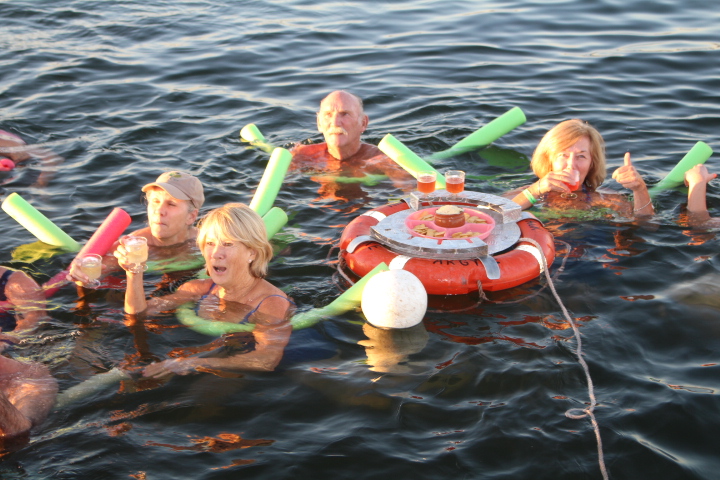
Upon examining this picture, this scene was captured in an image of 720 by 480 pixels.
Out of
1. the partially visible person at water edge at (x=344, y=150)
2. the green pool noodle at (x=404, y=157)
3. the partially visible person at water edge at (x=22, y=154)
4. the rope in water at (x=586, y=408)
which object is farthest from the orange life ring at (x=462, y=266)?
the partially visible person at water edge at (x=22, y=154)

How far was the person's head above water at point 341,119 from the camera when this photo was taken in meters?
7.70

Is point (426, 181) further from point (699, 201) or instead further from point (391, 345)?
point (699, 201)

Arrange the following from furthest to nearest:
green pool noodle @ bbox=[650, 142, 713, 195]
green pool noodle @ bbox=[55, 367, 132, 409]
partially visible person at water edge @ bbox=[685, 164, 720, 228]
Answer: green pool noodle @ bbox=[650, 142, 713, 195] → partially visible person at water edge @ bbox=[685, 164, 720, 228] → green pool noodle @ bbox=[55, 367, 132, 409]

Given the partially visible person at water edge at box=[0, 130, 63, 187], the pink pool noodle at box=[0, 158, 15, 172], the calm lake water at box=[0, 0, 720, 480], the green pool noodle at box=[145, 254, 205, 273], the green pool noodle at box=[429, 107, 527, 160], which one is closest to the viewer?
the calm lake water at box=[0, 0, 720, 480]

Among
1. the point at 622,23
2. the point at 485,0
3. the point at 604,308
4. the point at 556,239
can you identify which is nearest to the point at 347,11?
the point at 485,0

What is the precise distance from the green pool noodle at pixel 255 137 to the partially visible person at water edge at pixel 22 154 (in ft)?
6.61

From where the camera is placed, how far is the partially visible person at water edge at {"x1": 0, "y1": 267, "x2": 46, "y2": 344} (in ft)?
16.9

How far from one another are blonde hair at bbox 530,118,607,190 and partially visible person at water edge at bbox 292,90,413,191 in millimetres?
1511

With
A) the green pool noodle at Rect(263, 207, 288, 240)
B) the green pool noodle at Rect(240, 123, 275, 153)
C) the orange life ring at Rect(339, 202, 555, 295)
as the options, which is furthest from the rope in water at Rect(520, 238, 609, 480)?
the green pool noodle at Rect(240, 123, 275, 153)

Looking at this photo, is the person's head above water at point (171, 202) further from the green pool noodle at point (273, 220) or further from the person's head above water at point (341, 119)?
the person's head above water at point (341, 119)

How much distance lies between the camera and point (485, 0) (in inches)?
578

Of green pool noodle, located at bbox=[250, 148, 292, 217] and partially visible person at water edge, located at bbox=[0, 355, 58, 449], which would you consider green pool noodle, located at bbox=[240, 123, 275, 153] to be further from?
partially visible person at water edge, located at bbox=[0, 355, 58, 449]

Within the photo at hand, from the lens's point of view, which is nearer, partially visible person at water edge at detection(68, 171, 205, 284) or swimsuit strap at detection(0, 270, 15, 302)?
swimsuit strap at detection(0, 270, 15, 302)

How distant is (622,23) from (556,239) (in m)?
7.85
